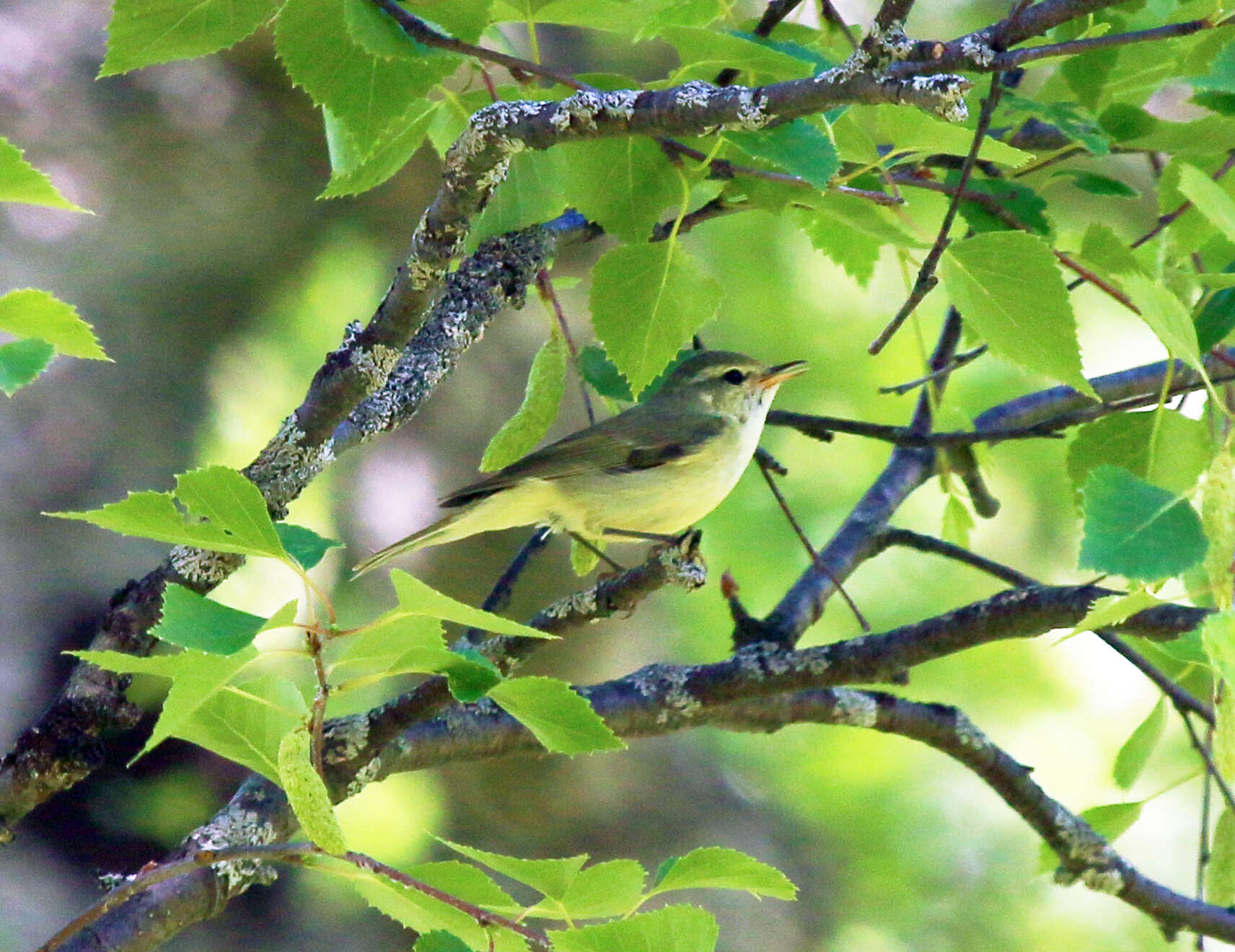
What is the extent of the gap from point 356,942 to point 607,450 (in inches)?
76.5

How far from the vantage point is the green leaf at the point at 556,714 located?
4.34 feet

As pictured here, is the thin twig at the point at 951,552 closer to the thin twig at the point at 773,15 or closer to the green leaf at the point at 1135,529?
the green leaf at the point at 1135,529

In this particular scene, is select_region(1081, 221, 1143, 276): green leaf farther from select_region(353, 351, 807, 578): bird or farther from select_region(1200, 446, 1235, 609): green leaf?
select_region(353, 351, 807, 578): bird

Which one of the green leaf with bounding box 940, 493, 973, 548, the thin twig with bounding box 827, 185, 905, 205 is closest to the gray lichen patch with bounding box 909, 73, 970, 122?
the thin twig with bounding box 827, 185, 905, 205

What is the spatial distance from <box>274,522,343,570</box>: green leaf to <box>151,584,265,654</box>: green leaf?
0.11 metres

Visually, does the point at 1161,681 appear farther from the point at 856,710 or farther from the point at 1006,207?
the point at 1006,207

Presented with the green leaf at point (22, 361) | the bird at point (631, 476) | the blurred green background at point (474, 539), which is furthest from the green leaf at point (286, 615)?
the blurred green background at point (474, 539)

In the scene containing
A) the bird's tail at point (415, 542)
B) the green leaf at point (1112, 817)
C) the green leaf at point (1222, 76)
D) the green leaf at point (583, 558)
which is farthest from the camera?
the bird's tail at point (415, 542)

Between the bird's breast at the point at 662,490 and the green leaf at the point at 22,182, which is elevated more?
the bird's breast at the point at 662,490

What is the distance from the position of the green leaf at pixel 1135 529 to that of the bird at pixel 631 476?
65.8 inches

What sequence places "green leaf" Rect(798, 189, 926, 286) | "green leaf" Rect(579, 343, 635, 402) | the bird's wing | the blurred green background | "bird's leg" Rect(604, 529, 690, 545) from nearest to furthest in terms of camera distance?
"green leaf" Rect(798, 189, 926, 286), "green leaf" Rect(579, 343, 635, 402), "bird's leg" Rect(604, 529, 690, 545), the bird's wing, the blurred green background

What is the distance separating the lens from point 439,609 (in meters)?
1.19

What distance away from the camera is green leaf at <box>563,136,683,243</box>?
5.91ft

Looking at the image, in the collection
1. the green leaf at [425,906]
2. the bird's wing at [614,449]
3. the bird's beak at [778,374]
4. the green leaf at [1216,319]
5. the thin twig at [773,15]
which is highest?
the bird's beak at [778,374]
